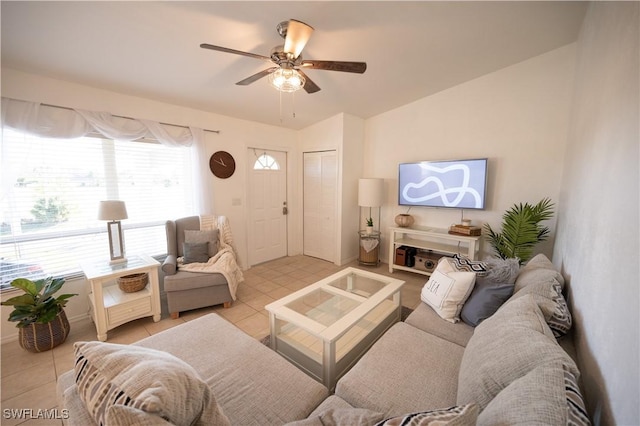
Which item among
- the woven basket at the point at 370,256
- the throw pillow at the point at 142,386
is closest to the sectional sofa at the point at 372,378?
the throw pillow at the point at 142,386

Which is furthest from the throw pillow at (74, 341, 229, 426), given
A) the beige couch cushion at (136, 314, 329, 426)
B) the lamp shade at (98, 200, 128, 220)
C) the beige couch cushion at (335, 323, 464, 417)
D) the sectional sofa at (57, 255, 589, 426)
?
the lamp shade at (98, 200, 128, 220)

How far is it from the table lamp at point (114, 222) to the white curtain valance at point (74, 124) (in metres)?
0.75

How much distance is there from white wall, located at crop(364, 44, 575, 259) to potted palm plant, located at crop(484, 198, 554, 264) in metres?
0.14

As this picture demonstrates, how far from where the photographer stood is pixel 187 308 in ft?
8.47

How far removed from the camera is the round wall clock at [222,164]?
136 inches

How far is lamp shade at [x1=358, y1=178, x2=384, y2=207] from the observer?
12.5 ft

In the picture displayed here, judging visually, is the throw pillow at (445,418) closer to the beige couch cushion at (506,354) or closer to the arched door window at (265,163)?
the beige couch cushion at (506,354)

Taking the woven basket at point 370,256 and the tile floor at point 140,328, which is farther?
the woven basket at point 370,256

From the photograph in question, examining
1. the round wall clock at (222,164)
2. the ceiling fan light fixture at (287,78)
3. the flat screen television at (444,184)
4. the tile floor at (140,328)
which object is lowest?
the tile floor at (140,328)

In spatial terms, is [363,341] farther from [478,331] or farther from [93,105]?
[93,105]

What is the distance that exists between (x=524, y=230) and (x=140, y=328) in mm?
4028

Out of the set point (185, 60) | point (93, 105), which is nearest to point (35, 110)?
point (93, 105)

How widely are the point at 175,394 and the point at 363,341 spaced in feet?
4.61

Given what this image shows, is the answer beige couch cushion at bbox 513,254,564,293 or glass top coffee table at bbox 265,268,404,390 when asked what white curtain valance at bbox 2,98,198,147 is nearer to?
glass top coffee table at bbox 265,268,404,390
